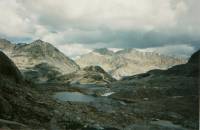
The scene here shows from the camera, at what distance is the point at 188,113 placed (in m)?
58.2

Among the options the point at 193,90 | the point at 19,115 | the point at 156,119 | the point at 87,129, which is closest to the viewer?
the point at 19,115

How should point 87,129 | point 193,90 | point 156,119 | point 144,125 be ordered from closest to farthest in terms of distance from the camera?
point 87,129
point 144,125
point 156,119
point 193,90

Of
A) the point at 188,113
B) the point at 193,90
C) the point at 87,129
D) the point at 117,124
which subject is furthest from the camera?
the point at 193,90

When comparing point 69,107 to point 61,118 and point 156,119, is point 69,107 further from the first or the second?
point 156,119

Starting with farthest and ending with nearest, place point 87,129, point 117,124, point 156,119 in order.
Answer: point 156,119 < point 117,124 < point 87,129

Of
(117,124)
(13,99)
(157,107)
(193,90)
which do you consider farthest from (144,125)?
(193,90)

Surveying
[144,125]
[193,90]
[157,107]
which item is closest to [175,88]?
[193,90]

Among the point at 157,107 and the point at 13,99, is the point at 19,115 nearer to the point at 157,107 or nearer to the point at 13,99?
the point at 13,99

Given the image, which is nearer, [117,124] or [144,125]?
[117,124]

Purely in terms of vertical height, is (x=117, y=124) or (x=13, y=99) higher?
(x=13, y=99)

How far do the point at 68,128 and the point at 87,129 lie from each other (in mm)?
1763

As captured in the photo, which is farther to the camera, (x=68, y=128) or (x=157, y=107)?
(x=157, y=107)

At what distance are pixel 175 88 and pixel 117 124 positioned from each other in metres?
76.5

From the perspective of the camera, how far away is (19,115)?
30297 mm
